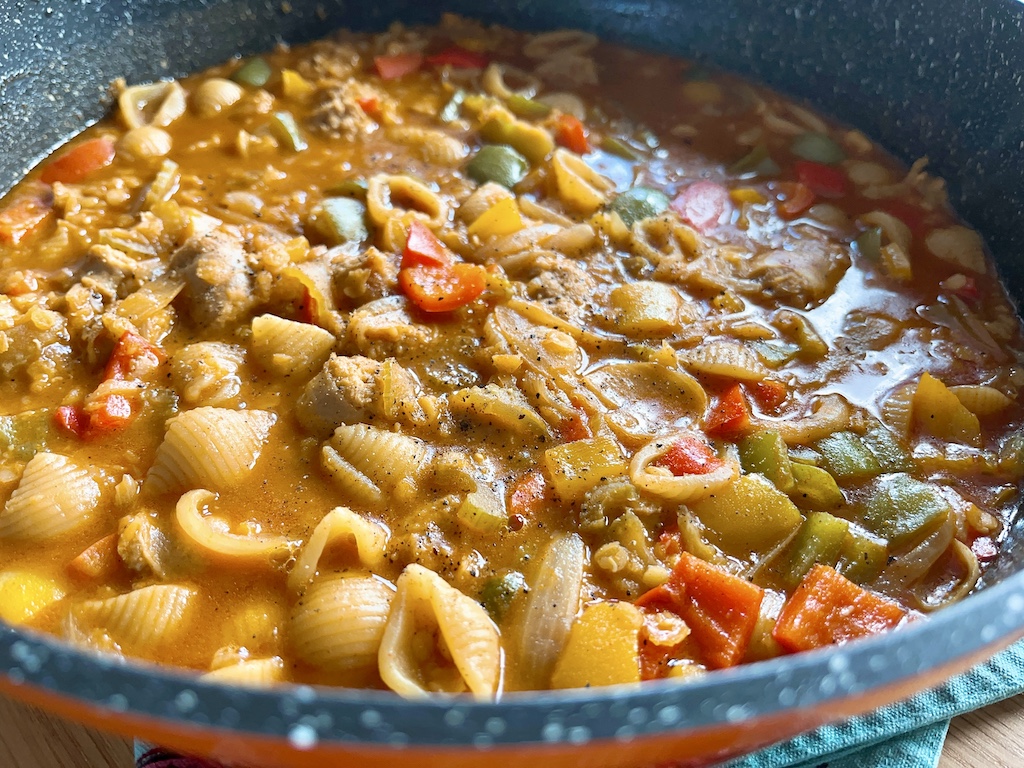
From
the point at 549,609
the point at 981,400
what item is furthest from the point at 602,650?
the point at 981,400

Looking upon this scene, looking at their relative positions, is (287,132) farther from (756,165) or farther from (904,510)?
(904,510)

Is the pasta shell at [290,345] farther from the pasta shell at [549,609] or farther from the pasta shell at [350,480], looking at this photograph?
the pasta shell at [549,609]

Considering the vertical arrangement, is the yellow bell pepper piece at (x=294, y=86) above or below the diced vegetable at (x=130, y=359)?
above

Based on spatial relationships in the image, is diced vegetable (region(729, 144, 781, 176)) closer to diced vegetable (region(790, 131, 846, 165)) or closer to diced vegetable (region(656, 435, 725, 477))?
diced vegetable (region(790, 131, 846, 165))

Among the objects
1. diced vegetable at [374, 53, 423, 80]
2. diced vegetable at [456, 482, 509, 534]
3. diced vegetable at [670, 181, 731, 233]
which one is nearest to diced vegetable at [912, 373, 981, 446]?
diced vegetable at [670, 181, 731, 233]

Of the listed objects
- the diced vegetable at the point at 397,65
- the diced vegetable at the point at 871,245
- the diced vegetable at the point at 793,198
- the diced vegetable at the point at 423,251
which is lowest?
the diced vegetable at the point at 423,251

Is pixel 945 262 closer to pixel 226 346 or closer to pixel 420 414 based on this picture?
pixel 420 414

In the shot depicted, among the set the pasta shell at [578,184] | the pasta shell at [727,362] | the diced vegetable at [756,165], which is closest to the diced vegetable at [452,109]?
the pasta shell at [578,184]
